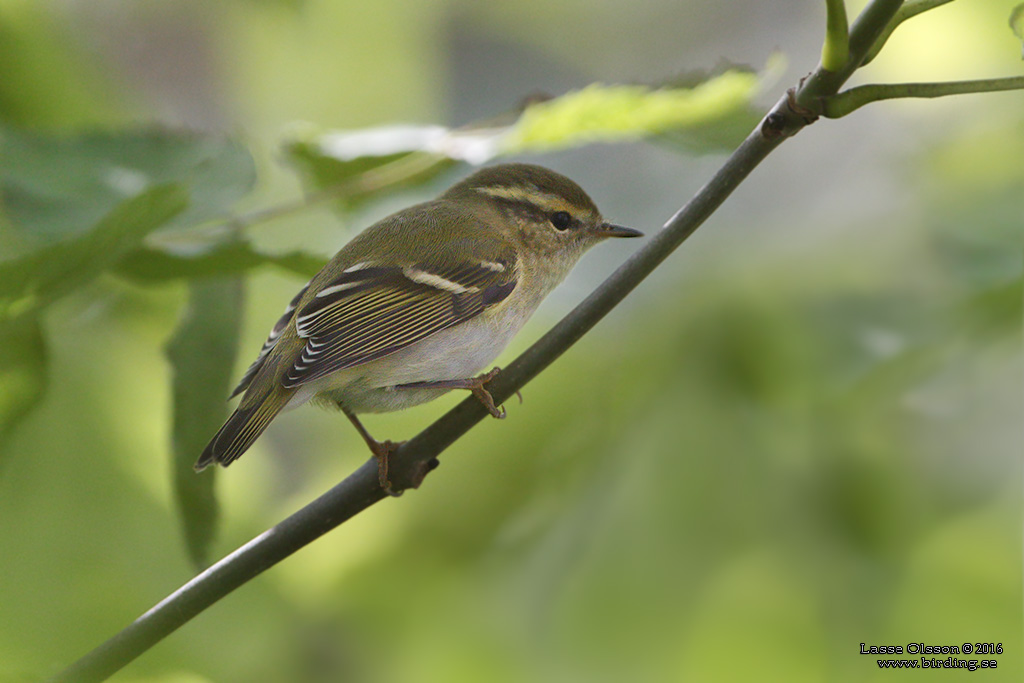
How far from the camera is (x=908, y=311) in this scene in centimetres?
120

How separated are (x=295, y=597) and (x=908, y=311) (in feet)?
2.81

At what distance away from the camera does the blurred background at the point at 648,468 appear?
97cm

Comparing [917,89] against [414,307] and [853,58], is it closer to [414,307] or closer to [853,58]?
[853,58]

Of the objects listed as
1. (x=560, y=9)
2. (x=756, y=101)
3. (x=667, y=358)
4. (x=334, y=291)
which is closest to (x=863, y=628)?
(x=667, y=358)

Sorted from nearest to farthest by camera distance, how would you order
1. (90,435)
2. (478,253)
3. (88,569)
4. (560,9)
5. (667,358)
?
(88,569), (90,435), (667,358), (478,253), (560,9)

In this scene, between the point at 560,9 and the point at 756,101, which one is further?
the point at 560,9

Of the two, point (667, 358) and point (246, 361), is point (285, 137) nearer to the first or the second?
point (246, 361)

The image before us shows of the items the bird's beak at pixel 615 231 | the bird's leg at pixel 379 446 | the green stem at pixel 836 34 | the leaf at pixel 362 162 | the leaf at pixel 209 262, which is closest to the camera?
the green stem at pixel 836 34

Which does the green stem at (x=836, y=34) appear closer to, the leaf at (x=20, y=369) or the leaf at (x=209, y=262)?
the leaf at (x=209, y=262)

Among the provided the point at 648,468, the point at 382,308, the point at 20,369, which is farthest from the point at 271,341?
the point at 648,468

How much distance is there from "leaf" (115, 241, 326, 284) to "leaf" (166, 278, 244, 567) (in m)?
0.03

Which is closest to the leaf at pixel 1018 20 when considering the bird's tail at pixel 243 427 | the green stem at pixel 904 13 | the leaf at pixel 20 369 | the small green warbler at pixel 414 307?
the green stem at pixel 904 13

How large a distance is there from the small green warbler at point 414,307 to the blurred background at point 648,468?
0.07 metres

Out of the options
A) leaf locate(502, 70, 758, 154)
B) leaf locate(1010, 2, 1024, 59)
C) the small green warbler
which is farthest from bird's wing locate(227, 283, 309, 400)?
leaf locate(1010, 2, 1024, 59)
